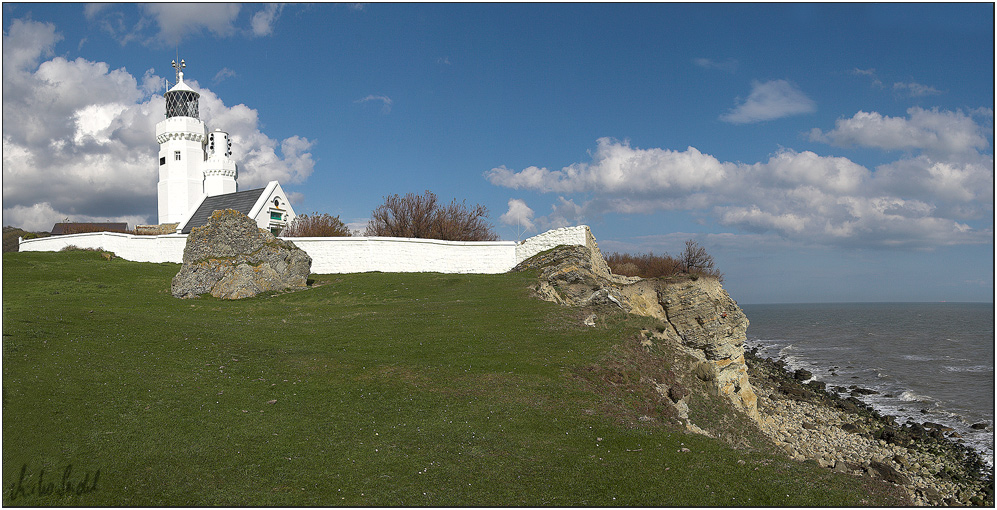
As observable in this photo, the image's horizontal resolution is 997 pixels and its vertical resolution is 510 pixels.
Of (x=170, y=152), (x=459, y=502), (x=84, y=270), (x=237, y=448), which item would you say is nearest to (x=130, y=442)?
(x=237, y=448)

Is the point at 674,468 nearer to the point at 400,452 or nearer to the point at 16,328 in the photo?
the point at 400,452

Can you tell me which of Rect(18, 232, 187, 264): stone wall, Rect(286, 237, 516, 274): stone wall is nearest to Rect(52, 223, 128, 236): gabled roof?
Rect(18, 232, 187, 264): stone wall

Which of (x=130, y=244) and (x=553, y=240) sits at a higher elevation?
(x=130, y=244)

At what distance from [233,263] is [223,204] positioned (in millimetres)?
26443

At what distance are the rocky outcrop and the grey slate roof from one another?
1892 cm

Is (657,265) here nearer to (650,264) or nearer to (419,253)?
(650,264)

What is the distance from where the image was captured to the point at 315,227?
47.9m

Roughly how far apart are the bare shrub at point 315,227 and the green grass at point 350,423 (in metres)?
27.6

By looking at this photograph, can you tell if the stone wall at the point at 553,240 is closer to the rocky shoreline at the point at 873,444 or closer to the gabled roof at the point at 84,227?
the rocky shoreline at the point at 873,444

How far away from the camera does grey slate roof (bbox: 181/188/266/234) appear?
47500 mm

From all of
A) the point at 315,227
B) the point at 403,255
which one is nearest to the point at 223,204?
the point at 315,227

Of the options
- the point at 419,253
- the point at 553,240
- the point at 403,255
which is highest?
the point at 553,240

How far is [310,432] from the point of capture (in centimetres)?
1055

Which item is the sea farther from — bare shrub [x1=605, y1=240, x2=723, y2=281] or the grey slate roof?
the grey slate roof
